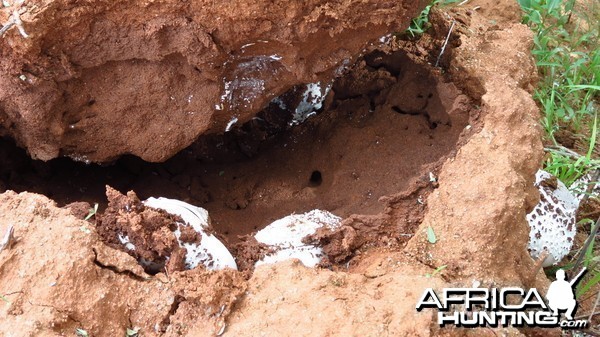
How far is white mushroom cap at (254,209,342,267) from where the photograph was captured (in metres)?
2.24

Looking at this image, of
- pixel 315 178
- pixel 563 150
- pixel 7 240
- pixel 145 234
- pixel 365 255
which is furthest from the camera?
pixel 563 150

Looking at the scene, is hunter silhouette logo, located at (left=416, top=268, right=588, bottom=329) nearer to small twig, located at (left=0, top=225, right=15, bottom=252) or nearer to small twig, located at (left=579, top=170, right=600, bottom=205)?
small twig, located at (left=579, top=170, right=600, bottom=205)

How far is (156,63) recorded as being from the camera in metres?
2.48

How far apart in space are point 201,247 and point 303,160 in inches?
41.4

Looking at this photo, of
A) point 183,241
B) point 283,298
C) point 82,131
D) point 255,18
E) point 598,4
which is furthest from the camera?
point 598,4

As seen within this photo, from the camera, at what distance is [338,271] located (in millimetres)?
2158

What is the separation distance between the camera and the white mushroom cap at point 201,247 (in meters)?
2.12

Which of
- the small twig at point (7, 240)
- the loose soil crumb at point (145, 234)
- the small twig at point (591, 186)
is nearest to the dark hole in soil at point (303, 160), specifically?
the loose soil crumb at point (145, 234)

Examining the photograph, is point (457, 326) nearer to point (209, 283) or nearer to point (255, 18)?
point (209, 283)

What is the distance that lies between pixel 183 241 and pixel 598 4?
Result: 183 inches

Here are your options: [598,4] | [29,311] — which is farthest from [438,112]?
[598,4]

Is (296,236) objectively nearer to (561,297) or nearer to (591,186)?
(561,297)

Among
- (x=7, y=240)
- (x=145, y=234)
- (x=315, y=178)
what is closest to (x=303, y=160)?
(x=315, y=178)

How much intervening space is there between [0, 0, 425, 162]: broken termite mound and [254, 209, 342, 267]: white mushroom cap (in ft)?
1.88
